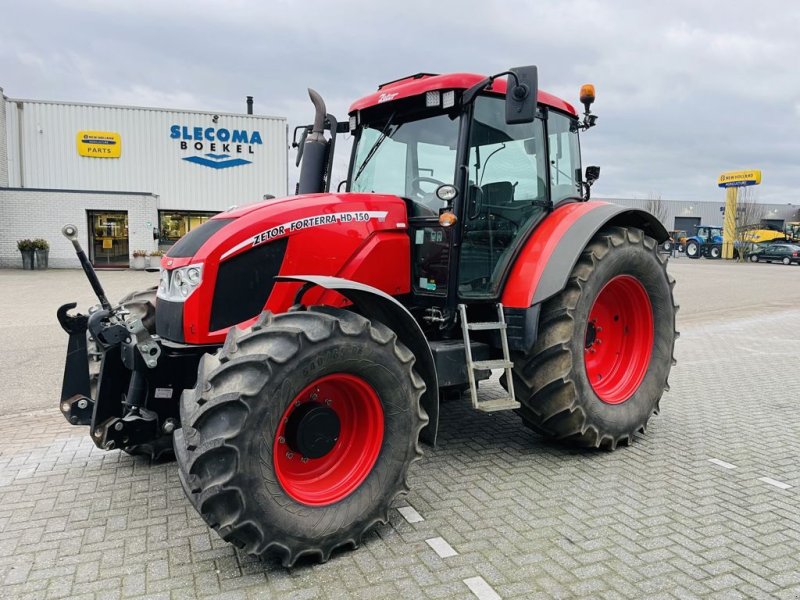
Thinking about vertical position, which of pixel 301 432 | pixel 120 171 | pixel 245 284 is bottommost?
pixel 301 432

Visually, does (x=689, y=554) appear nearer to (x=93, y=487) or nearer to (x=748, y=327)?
(x=93, y=487)

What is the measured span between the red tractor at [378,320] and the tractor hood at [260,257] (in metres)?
0.01

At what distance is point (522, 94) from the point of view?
349 cm

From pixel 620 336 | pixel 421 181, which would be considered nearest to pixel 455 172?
pixel 421 181

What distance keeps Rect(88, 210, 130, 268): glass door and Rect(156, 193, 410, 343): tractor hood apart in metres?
21.4

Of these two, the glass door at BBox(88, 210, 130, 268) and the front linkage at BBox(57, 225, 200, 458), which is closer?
the front linkage at BBox(57, 225, 200, 458)

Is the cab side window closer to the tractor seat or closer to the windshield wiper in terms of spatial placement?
the tractor seat

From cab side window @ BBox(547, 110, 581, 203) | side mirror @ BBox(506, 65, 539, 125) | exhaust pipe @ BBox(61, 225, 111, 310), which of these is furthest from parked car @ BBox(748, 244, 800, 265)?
exhaust pipe @ BBox(61, 225, 111, 310)

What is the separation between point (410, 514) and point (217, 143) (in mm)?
22955

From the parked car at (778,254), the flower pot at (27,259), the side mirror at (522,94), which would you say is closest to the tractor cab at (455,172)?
the side mirror at (522,94)

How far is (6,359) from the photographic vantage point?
25.2ft

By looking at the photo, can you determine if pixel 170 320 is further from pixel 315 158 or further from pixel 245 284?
pixel 315 158

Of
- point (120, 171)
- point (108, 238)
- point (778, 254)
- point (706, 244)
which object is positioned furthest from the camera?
point (706, 244)

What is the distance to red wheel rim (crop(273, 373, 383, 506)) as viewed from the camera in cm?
303
